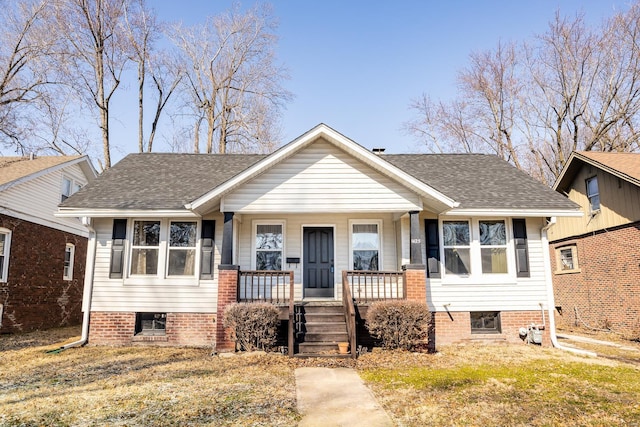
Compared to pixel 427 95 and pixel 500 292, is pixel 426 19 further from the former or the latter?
pixel 427 95

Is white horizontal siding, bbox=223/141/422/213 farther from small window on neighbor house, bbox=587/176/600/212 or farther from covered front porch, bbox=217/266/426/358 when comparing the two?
small window on neighbor house, bbox=587/176/600/212

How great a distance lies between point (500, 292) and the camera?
9.80 meters

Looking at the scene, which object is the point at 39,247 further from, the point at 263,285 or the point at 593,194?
the point at 593,194

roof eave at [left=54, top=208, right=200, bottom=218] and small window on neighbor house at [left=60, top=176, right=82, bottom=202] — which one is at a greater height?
small window on neighbor house at [left=60, top=176, right=82, bottom=202]

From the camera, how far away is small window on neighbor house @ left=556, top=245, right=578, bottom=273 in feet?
47.4

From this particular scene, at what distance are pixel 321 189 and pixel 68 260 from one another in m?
10.7

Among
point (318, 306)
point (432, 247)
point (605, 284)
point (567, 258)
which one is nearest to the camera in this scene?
point (318, 306)

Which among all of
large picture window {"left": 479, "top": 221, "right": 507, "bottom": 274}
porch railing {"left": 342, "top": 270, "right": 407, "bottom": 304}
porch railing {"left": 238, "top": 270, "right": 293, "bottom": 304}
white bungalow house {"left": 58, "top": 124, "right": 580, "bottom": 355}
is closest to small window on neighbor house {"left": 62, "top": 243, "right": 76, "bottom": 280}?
white bungalow house {"left": 58, "top": 124, "right": 580, "bottom": 355}

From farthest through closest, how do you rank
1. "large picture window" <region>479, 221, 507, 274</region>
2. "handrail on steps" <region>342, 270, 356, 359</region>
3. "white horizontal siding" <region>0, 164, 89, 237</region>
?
"white horizontal siding" <region>0, 164, 89, 237</region> → "large picture window" <region>479, 221, 507, 274</region> → "handrail on steps" <region>342, 270, 356, 359</region>

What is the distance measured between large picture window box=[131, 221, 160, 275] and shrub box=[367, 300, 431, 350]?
5.29 meters

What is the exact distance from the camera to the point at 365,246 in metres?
10.4

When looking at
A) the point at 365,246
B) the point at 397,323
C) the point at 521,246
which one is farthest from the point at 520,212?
the point at 397,323

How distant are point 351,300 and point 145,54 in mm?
19955

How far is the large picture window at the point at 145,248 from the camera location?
32.2 ft
